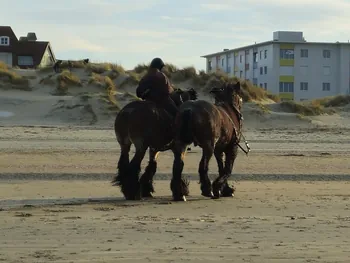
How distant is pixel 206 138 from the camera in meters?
14.3

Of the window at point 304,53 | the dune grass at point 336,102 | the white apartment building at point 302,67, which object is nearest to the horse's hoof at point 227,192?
the dune grass at point 336,102

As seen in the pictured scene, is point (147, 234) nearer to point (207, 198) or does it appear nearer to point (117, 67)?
point (207, 198)

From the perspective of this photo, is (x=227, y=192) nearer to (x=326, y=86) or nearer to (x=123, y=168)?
(x=123, y=168)

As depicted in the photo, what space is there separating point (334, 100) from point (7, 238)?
133ft

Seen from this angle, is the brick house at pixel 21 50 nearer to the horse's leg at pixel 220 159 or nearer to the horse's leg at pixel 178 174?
the horse's leg at pixel 220 159

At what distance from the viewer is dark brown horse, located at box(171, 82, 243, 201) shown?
14172 millimetres

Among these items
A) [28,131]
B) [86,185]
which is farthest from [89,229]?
[28,131]

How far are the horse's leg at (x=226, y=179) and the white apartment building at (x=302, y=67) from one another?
73997mm

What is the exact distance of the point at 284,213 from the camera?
12.7m

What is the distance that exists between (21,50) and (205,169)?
214 ft

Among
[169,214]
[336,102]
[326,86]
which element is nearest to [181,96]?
[169,214]

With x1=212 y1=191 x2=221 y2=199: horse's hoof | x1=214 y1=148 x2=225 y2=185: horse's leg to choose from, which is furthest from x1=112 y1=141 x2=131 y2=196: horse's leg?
x1=214 y1=148 x2=225 y2=185: horse's leg

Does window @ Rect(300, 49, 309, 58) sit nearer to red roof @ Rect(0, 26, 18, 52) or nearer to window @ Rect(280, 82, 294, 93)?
window @ Rect(280, 82, 294, 93)

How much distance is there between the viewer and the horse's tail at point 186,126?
46.2 feet
